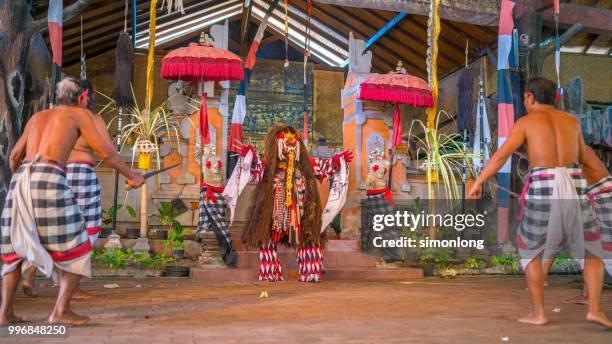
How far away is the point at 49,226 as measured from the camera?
3.31m

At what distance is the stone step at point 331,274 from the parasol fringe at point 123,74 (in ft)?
12.9

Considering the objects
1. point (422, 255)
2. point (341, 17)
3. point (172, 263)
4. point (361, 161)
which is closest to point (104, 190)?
point (172, 263)

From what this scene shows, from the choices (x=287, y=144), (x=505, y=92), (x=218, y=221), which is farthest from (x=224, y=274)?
(x=505, y=92)

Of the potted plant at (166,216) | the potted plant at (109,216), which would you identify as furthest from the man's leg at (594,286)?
the potted plant at (109,216)

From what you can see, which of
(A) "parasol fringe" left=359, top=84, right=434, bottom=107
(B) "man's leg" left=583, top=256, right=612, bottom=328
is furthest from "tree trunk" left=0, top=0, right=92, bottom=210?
(B) "man's leg" left=583, top=256, right=612, bottom=328

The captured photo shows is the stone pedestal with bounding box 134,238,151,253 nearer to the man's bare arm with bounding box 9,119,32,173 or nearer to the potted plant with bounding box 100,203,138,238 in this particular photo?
the potted plant with bounding box 100,203,138,238

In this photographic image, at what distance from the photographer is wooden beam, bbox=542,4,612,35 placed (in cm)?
1034

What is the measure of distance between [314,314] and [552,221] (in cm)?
153

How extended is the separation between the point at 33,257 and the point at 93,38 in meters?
12.2

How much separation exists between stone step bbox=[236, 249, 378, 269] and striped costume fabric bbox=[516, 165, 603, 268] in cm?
411

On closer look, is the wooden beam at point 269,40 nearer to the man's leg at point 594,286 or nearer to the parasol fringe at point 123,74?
the parasol fringe at point 123,74

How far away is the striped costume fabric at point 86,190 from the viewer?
4.57 meters

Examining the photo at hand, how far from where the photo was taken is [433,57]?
803 centimetres

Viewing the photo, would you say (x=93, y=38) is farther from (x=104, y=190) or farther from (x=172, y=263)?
(x=172, y=263)
